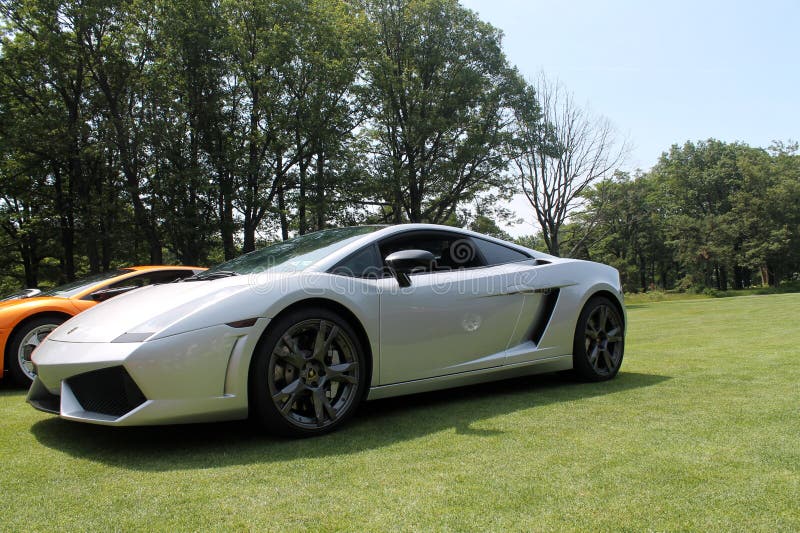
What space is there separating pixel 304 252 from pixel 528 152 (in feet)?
86.3

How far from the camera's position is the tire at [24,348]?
5.26 meters

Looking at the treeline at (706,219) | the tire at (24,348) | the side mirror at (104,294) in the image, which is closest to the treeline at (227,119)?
the side mirror at (104,294)

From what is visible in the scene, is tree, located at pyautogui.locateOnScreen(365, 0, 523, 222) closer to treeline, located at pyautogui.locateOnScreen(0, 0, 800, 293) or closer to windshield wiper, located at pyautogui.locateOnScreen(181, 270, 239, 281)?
treeline, located at pyautogui.locateOnScreen(0, 0, 800, 293)

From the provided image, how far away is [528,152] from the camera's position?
92.8 feet

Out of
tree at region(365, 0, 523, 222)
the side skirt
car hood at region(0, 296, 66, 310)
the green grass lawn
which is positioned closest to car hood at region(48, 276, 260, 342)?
the green grass lawn

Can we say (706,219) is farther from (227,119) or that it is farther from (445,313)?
(445,313)

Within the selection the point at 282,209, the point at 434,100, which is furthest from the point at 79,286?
the point at 434,100

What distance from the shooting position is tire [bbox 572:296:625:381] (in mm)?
4504

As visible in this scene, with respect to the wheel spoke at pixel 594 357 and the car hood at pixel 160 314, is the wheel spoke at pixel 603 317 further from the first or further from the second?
the car hood at pixel 160 314

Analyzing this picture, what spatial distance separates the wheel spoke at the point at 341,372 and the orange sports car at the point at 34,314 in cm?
250

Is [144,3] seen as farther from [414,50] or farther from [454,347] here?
[454,347]

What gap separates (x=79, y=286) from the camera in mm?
6141

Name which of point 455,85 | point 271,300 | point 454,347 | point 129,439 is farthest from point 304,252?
point 455,85

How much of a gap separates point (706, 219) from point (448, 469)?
186 ft
